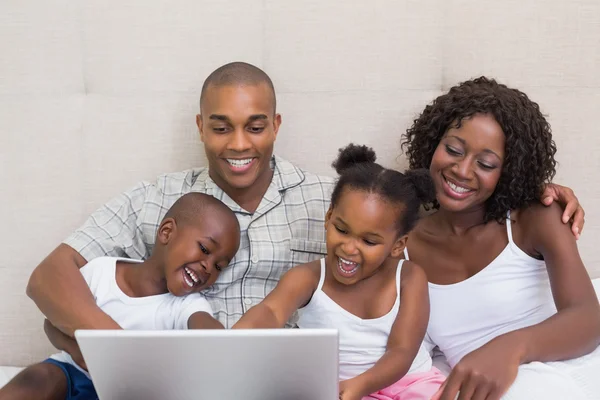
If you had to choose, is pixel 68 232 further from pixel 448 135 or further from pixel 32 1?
pixel 448 135

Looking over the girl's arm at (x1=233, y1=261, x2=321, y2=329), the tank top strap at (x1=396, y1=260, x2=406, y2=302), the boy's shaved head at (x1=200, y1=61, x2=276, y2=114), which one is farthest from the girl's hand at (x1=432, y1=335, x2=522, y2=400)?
the boy's shaved head at (x1=200, y1=61, x2=276, y2=114)

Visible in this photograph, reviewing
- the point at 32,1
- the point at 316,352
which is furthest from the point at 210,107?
the point at 316,352

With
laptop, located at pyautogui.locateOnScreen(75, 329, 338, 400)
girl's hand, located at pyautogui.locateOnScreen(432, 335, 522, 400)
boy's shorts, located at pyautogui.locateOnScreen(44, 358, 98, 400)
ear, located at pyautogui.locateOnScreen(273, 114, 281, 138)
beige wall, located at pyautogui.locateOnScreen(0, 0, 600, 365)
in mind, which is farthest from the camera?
beige wall, located at pyautogui.locateOnScreen(0, 0, 600, 365)

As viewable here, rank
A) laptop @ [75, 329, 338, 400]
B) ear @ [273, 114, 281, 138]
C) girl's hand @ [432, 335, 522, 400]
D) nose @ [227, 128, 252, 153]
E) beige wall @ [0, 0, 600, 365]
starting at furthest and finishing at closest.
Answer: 1. beige wall @ [0, 0, 600, 365]
2. ear @ [273, 114, 281, 138]
3. nose @ [227, 128, 252, 153]
4. girl's hand @ [432, 335, 522, 400]
5. laptop @ [75, 329, 338, 400]

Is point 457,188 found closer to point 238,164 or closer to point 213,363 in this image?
point 238,164

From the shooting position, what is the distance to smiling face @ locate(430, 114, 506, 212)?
147 centimetres

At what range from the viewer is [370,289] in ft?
4.63

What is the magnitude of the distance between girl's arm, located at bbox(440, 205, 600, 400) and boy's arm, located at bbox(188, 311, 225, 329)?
1.61 feet

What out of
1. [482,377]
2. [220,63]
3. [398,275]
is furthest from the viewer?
[220,63]

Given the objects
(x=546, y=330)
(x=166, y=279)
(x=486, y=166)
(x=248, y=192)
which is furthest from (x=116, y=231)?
(x=546, y=330)

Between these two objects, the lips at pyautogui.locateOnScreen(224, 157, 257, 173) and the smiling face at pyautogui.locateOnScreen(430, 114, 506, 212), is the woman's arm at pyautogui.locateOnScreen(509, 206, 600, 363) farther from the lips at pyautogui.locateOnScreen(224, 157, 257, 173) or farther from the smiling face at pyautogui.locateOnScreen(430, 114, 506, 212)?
the lips at pyautogui.locateOnScreen(224, 157, 257, 173)

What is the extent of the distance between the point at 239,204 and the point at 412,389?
2.07ft

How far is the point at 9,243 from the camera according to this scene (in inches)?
69.6

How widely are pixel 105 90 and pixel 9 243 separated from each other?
0.51m
